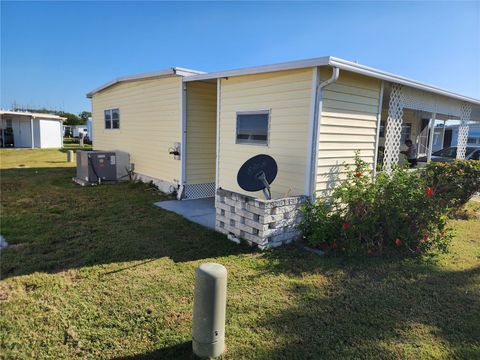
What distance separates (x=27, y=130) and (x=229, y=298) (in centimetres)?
2697

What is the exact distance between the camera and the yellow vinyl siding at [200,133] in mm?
7699

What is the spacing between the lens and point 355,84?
5.57m

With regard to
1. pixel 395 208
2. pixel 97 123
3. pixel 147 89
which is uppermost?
pixel 147 89

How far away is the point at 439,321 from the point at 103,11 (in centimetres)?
1009

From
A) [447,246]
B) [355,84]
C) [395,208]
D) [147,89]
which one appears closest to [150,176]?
[147,89]

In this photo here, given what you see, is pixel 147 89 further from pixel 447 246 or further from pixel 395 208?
pixel 447 246

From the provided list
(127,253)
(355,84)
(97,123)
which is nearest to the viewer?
(127,253)

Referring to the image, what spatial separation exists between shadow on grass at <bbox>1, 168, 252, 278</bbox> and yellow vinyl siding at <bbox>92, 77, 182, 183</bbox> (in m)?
1.06

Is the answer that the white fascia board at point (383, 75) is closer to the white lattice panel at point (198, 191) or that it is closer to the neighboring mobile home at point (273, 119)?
the neighboring mobile home at point (273, 119)

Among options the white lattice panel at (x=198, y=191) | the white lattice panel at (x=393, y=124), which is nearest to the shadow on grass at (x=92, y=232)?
the white lattice panel at (x=198, y=191)

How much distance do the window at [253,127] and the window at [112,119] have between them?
6235 millimetres

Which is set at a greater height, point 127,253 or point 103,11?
point 103,11

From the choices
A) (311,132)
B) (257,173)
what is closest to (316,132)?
(311,132)

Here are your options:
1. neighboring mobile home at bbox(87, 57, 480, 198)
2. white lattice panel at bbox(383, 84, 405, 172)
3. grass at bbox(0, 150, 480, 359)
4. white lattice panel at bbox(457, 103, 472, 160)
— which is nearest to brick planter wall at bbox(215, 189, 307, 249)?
grass at bbox(0, 150, 480, 359)
